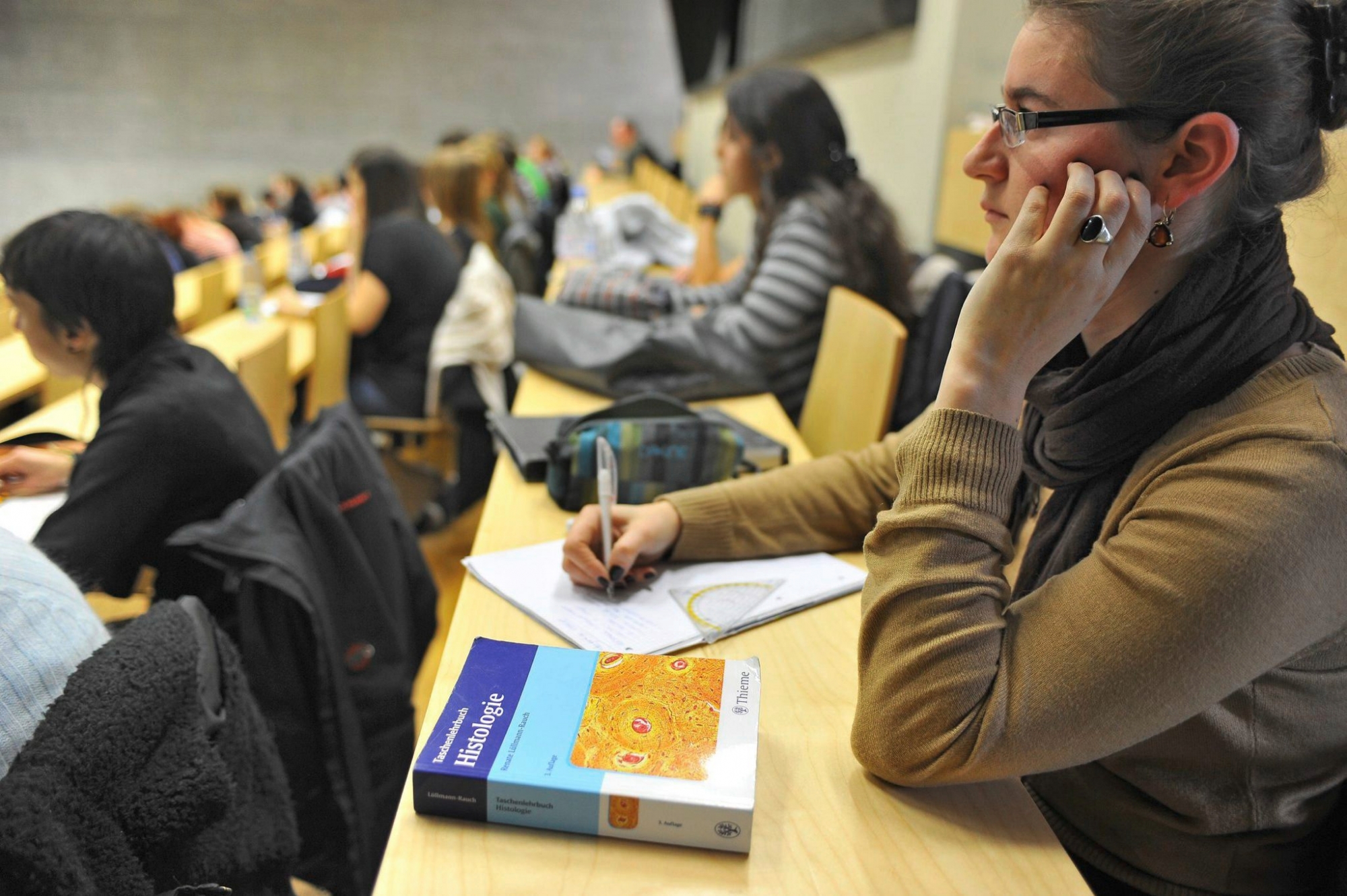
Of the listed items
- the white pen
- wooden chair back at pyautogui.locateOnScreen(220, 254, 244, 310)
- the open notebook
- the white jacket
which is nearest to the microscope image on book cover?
the open notebook

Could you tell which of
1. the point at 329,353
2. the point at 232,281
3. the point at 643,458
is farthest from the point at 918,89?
the point at 232,281

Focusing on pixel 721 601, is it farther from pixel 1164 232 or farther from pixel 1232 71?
pixel 1232 71

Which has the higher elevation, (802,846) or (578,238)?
(802,846)

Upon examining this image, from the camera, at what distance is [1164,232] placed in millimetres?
800

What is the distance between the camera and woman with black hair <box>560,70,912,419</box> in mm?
2129

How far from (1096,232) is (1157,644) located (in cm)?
33

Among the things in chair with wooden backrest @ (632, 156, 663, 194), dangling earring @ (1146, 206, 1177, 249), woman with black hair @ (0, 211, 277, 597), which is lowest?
chair with wooden backrest @ (632, 156, 663, 194)

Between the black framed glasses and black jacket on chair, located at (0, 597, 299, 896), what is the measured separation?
877mm

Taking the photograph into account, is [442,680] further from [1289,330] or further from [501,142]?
[501,142]

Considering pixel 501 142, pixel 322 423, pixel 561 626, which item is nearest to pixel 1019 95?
pixel 561 626

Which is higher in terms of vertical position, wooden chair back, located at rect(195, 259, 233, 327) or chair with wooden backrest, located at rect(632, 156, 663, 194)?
wooden chair back, located at rect(195, 259, 233, 327)

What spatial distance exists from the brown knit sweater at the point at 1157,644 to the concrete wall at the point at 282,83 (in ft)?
39.0

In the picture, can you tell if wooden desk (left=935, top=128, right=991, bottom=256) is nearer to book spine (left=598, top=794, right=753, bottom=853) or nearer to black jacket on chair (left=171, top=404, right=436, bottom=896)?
black jacket on chair (left=171, top=404, right=436, bottom=896)

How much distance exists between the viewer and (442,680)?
2.93 feet
